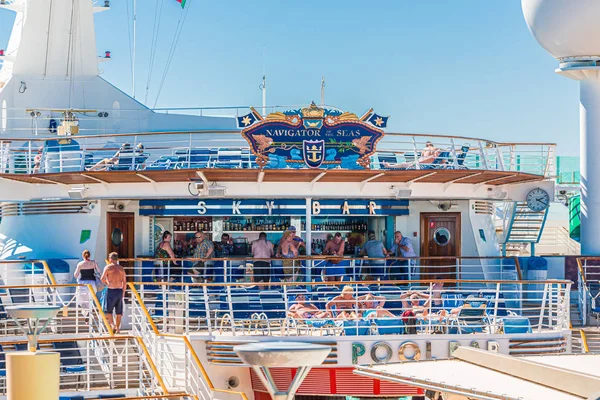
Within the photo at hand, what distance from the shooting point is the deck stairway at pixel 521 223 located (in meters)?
26.2

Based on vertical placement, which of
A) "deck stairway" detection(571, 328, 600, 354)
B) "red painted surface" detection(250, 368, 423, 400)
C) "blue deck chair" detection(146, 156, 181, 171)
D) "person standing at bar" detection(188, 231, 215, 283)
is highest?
"blue deck chair" detection(146, 156, 181, 171)

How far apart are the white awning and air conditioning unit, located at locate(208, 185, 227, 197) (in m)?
11.6

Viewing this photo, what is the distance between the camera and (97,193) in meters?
22.8

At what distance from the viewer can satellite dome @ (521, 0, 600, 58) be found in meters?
23.3

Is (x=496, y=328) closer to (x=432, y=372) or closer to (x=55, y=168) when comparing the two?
(x=432, y=372)

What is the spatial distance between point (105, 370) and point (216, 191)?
5.47m

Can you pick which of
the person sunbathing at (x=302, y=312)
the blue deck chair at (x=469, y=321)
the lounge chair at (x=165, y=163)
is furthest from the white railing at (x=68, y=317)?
the blue deck chair at (x=469, y=321)

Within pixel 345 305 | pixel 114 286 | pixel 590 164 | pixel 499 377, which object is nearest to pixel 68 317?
pixel 114 286

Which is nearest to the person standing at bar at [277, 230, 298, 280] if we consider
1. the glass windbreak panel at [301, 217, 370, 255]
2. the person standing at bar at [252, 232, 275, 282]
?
the person standing at bar at [252, 232, 275, 282]

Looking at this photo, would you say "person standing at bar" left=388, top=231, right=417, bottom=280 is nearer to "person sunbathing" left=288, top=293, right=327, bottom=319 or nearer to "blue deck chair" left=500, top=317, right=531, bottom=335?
"person sunbathing" left=288, top=293, right=327, bottom=319

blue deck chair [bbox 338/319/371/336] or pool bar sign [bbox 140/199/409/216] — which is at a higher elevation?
pool bar sign [bbox 140/199/409/216]

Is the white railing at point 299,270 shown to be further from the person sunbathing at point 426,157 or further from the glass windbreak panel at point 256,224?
the person sunbathing at point 426,157

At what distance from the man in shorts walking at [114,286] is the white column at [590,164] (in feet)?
36.4

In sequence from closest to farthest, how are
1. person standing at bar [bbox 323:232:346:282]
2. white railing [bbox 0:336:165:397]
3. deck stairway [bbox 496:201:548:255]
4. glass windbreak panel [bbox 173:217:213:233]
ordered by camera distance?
white railing [bbox 0:336:165:397] → person standing at bar [bbox 323:232:346:282] → glass windbreak panel [bbox 173:217:213:233] → deck stairway [bbox 496:201:548:255]
